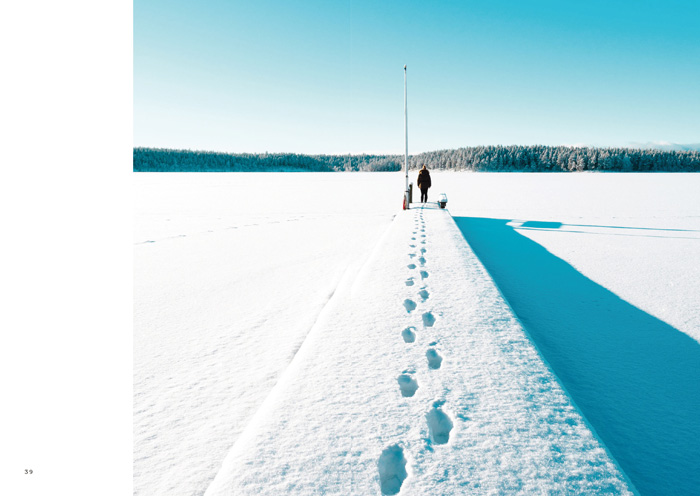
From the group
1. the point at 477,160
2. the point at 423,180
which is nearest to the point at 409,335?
the point at 423,180

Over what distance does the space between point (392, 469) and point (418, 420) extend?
0.34 m

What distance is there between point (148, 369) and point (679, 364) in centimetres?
428

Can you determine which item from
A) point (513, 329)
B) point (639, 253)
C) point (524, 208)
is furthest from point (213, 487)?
point (524, 208)

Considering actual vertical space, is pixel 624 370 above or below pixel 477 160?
below

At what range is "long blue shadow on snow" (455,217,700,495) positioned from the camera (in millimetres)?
2170

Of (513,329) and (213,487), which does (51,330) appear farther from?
(513,329)

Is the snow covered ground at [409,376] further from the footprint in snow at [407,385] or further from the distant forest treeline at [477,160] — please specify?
the distant forest treeline at [477,160]

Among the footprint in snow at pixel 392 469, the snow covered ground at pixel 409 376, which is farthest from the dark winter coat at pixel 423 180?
the footprint in snow at pixel 392 469

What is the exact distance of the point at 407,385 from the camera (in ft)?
8.33

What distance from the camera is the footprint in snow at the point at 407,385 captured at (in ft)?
8.11

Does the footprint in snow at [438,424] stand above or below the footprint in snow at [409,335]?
below

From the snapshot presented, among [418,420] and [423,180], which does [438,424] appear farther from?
[423,180]

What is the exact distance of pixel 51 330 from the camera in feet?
10.3

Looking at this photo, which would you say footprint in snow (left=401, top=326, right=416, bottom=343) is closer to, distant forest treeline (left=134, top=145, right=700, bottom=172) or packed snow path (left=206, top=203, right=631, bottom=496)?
packed snow path (left=206, top=203, right=631, bottom=496)
